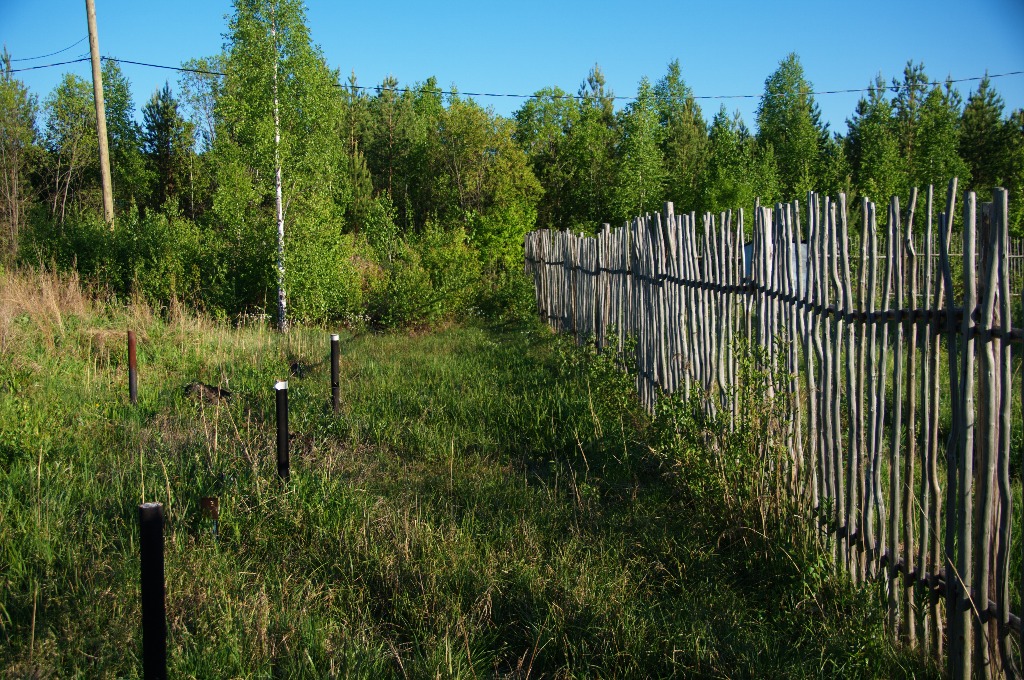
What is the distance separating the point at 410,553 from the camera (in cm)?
366

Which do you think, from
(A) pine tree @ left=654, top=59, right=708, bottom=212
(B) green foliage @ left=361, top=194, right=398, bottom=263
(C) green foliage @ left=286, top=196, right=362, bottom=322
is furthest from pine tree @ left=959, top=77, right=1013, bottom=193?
(C) green foliage @ left=286, top=196, right=362, bottom=322

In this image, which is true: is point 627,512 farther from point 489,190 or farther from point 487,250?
point 489,190

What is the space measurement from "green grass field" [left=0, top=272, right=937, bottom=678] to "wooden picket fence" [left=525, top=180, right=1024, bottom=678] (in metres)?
0.25

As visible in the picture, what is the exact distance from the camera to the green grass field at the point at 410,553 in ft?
9.48

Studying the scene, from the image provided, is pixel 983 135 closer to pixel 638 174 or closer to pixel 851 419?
pixel 638 174

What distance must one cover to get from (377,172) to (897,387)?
133ft

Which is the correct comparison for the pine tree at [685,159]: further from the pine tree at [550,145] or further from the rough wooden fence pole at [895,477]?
the rough wooden fence pole at [895,477]

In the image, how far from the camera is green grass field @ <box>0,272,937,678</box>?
9.48 feet

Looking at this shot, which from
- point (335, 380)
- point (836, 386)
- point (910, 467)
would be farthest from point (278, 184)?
point (910, 467)

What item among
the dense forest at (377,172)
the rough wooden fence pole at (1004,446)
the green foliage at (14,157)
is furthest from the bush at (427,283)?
the green foliage at (14,157)

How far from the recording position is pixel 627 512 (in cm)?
432

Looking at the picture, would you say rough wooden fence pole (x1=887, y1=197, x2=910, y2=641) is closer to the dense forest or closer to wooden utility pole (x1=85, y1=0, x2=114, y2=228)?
the dense forest

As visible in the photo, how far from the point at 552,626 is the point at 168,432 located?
12.0ft

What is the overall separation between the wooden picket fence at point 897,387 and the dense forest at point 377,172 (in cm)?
845
